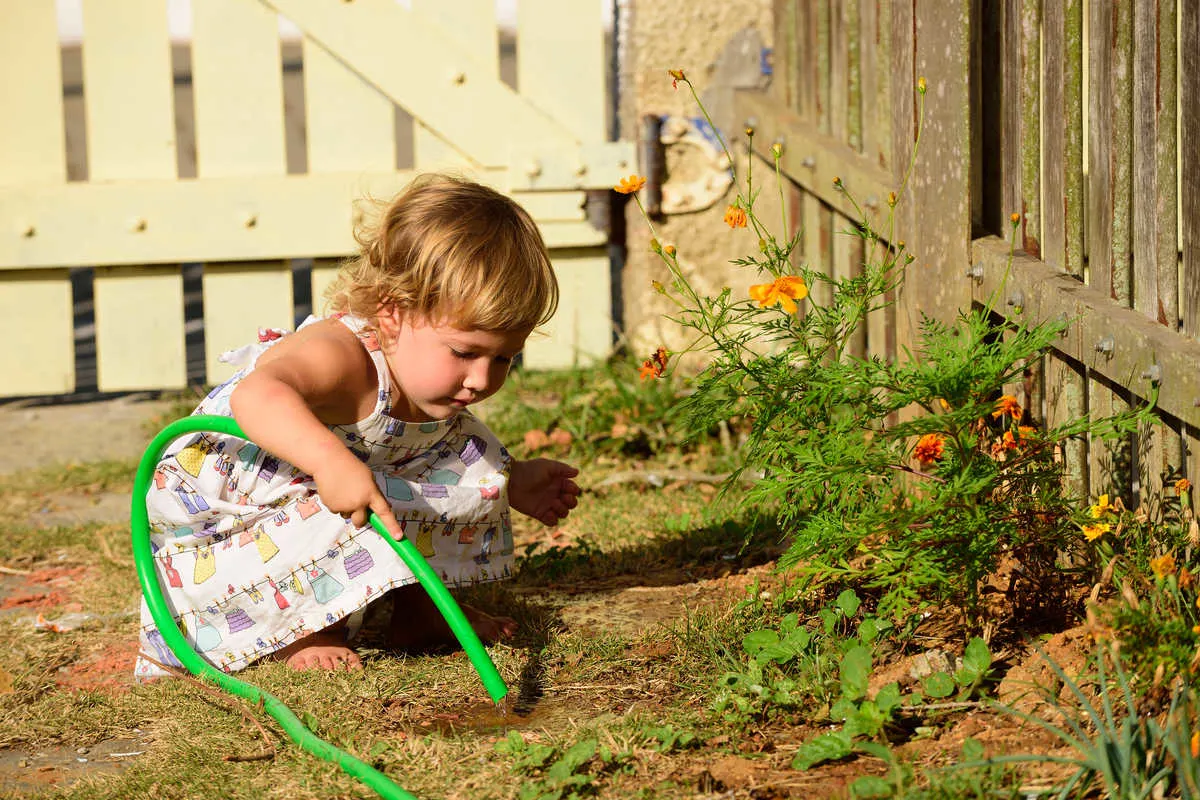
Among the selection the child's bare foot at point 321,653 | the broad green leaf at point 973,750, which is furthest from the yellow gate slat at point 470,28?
the broad green leaf at point 973,750

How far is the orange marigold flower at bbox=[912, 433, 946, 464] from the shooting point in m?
2.24

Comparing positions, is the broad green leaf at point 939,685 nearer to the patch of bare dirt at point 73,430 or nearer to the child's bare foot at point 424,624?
the child's bare foot at point 424,624

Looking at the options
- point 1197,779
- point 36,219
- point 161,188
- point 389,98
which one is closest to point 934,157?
point 1197,779

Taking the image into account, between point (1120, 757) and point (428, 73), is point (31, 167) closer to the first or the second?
point (428, 73)

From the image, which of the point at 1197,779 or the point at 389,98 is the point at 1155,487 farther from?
the point at 389,98

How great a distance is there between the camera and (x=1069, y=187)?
2.47 metres

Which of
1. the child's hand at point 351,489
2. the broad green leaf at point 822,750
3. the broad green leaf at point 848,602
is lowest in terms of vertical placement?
the broad green leaf at point 822,750

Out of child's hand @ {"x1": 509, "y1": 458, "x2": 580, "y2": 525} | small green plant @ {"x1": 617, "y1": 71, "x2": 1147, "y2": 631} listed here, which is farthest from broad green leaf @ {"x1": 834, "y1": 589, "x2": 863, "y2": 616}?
child's hand @ {"x1": 509, "y1": 458, "x2": 580, "y2": 525}

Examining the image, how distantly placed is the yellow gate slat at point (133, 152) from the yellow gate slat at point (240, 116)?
0.13 m

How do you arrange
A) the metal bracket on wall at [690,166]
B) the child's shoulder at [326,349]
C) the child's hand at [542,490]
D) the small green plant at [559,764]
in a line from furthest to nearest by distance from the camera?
the metal bracket on wall at [690,166], the child's hand at [542,490], the child's shoulder at [326,349], the small green plant at [559,764]

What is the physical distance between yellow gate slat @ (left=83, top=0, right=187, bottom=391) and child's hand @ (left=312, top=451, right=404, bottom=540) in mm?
2897

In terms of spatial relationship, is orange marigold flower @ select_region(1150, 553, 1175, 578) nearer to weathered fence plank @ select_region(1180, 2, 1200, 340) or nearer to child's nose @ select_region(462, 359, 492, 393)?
weathered fence plank @ select_region(1180, 2, 1200, 340)

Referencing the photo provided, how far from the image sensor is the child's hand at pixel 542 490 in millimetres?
2842

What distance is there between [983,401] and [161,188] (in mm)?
3399
